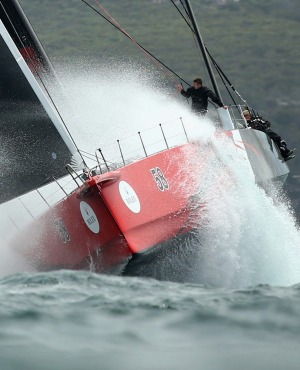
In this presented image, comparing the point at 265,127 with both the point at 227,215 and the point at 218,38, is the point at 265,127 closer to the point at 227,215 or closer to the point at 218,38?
the point at 227,215

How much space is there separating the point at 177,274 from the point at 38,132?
165 centimetres

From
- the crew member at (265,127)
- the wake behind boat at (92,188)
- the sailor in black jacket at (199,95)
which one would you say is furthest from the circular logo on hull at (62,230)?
the crew member at (265,127)

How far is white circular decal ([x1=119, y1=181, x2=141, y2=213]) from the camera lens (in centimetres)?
825

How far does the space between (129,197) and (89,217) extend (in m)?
0.37

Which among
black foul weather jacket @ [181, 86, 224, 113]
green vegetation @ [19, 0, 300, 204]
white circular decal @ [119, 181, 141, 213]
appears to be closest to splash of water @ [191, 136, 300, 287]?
white circular decal @ [119, 181, 141, 213]

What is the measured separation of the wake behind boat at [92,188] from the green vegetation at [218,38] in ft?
75.5

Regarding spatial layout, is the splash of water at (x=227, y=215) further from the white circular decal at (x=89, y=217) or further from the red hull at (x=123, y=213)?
the white circular decal at (x=89, y=217)

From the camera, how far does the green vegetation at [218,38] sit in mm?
33872

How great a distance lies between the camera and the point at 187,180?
883 cm

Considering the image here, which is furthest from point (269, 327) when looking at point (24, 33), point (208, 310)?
point (24, 33)

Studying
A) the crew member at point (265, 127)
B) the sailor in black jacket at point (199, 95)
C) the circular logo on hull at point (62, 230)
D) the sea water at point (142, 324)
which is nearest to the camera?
the sea water at point (142, 324)

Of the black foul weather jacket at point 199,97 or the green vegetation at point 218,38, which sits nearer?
the black foul weather jacket at point 199,97

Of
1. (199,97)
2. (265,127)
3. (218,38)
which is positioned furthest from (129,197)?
(218,38)

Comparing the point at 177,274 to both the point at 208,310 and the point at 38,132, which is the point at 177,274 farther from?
the point at 208,310
